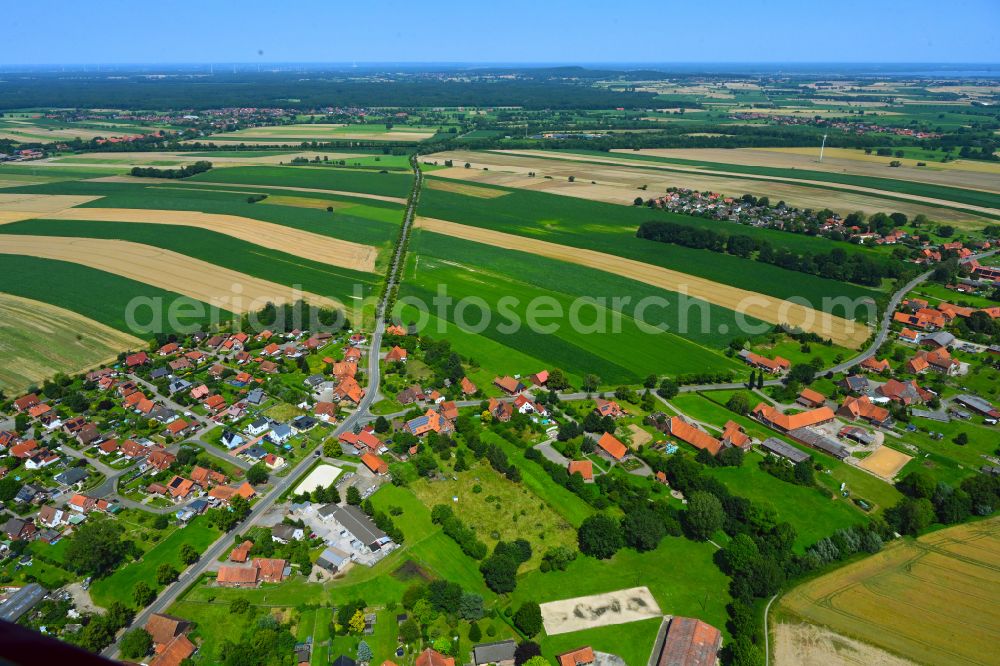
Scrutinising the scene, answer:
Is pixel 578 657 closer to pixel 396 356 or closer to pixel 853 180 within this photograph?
pixel 396 356

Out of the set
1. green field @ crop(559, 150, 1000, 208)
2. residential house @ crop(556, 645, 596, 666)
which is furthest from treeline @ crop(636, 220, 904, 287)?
residential house @ crop(556, 645, 596, 666)

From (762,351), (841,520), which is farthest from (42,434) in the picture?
(762,351)

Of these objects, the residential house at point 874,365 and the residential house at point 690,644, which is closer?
the residential house at point 690,644

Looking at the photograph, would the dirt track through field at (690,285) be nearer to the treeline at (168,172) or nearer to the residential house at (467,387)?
the residential house at (467,387)

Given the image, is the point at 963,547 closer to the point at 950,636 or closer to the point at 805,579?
the point at 950,636

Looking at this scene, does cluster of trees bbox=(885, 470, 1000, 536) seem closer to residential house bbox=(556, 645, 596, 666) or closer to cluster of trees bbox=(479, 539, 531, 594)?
residential house bbox=(556, 645, 596, 666)

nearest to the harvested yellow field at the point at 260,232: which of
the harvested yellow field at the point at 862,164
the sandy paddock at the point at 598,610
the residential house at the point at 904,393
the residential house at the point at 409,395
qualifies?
the residential house at the point at 409,395
